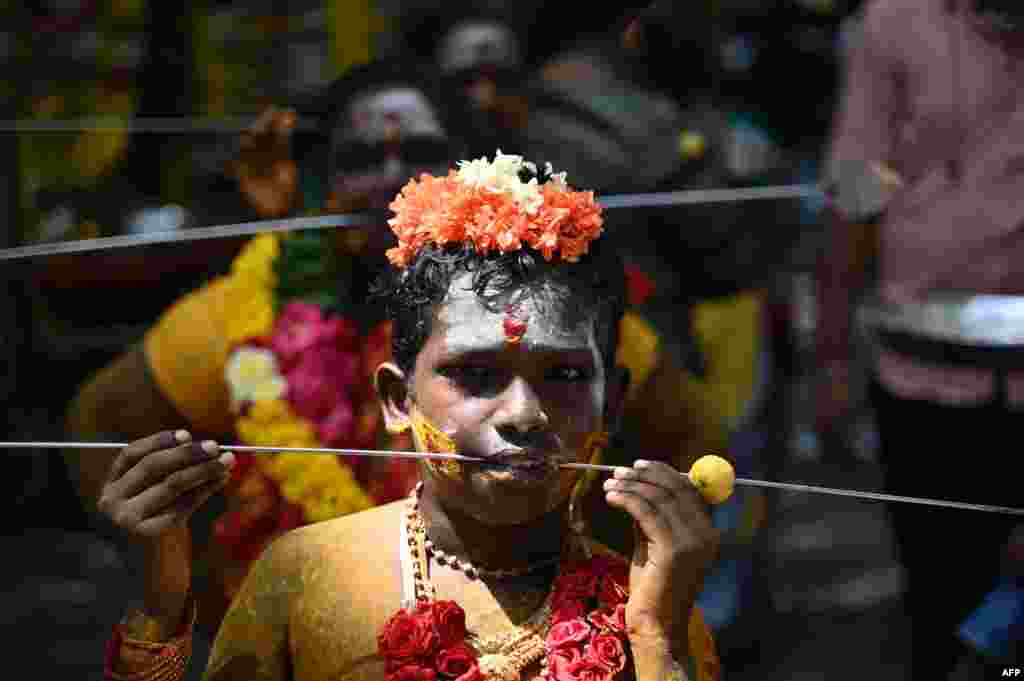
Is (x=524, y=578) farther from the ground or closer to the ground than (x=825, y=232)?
closer to the ground

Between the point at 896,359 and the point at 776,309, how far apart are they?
2.92 m

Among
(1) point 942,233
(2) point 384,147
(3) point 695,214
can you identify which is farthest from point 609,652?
(3) point 695,214

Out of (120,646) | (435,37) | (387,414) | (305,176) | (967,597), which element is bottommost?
(967,597)

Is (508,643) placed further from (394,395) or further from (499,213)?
(499,213)

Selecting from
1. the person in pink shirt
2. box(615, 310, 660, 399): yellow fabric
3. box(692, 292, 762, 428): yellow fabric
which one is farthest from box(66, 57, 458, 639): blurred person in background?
box(692, 292, 762, 428): yellow fabric

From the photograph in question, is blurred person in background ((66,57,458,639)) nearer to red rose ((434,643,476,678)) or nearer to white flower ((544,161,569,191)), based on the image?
white flower ((544,161,569,191))

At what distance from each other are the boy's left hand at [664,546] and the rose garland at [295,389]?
1528 mm

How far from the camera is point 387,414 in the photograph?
114 inches

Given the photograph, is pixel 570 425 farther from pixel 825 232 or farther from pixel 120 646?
pixel 825 232

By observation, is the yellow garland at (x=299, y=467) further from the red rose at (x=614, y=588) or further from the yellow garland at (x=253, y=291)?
the red rose at (x=614, y=588)

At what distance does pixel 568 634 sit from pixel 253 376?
1938 millimetres

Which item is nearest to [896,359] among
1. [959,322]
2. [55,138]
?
[959,322]

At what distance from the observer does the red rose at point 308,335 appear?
443 cm

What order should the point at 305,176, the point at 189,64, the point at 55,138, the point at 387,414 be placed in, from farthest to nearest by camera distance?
the point at 189,64
the point at 55,138
the point at 305,176
the point at 387,414
